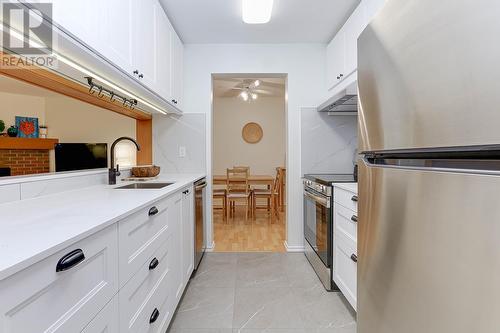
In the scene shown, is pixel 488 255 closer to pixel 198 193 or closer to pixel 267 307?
pixel 267 307

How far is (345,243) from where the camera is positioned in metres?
1.89

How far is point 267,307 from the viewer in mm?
1935

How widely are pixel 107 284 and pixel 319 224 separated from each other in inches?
74.0

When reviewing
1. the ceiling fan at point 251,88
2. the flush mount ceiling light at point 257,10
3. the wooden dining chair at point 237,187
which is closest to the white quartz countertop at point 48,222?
the flush mount ceiling light at point 257,10

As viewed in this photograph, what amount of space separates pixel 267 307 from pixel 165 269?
828mm

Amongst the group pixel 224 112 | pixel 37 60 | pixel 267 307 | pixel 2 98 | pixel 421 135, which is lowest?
pixel 267 307

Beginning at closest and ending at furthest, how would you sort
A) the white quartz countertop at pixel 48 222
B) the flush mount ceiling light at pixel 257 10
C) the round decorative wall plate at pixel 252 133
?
the white quartz countertop at pixel 48 222 < the flush mount ceiling light at pixel 257 10 < the round decorative wall plate at pixel 252 133

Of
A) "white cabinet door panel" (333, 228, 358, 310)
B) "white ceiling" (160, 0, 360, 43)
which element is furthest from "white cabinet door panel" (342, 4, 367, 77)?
"white cabinet door panel" (333, 228, 358, 310)

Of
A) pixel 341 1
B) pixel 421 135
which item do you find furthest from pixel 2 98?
pixel 341 1

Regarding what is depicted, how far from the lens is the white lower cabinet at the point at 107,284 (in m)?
0.56

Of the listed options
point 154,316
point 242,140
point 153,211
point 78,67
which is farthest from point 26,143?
point 242,140

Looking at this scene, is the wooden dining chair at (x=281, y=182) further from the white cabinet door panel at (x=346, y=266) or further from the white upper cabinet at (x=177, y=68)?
the white cabinet door panel at (x=346, y=266)

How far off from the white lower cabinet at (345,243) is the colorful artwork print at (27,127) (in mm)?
2098

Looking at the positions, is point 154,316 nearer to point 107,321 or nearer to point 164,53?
point 107,321
